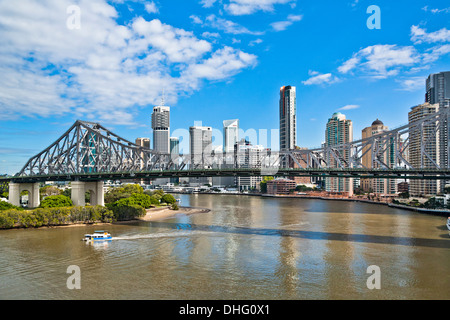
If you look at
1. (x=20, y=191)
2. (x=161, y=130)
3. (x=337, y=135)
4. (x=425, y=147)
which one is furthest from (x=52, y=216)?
(x=161, y=130)

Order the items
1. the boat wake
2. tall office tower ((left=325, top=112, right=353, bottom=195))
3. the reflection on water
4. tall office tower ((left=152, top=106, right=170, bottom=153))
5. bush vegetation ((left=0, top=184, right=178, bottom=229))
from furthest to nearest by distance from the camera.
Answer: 1. tall office tower ((left=152, top=106, right=170, bottom=153))
2. tall office tower ((left=325, top=112, right=353, bottom=195))
3. bush vegetation ((left=0, top=184, right=178, bottom=229))
4. the boat wake
5. the reflection on water

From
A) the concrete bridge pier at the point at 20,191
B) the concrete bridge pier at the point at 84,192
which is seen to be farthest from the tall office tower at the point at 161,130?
the concrete bridge pier at the point at 84,192

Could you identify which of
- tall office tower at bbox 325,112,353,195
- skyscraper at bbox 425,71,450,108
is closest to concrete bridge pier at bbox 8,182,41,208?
tall office tower at bbox 325,112,353,195

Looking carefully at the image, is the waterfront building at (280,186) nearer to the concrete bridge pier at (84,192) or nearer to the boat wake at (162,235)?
the concrete bridge pier at (84,192)

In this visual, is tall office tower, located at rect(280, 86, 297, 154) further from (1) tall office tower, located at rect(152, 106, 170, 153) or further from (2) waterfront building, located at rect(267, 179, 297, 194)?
(1) tall office tower, located at rect(152, 106, 170, 153)

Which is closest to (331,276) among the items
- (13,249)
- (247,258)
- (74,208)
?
(247,258)

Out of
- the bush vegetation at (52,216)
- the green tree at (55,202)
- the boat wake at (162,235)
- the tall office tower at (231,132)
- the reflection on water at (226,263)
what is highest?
the tall office tower at (231,132)
